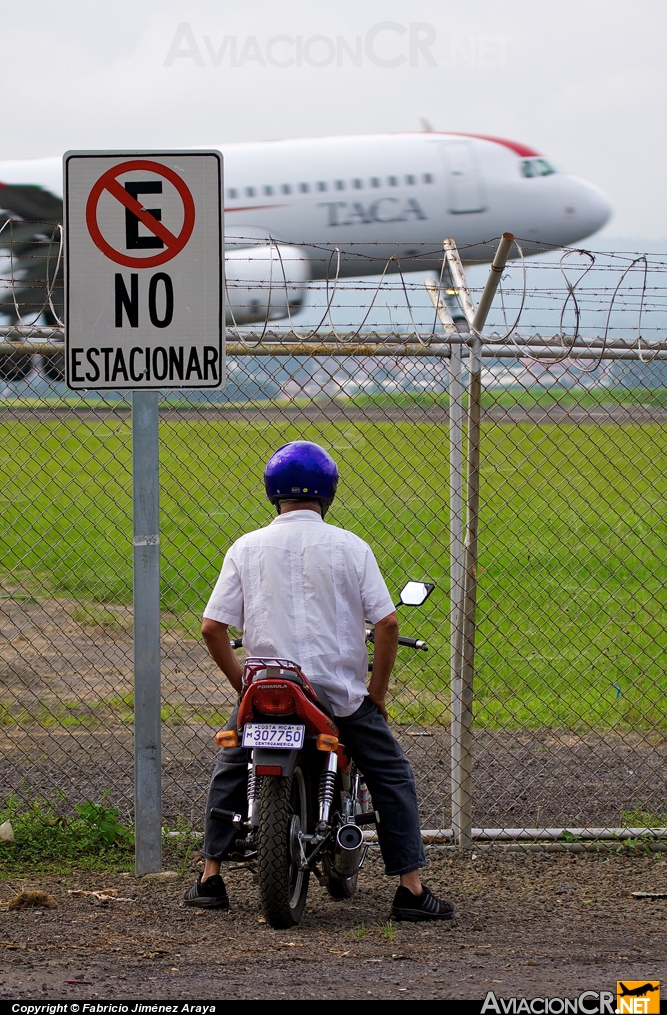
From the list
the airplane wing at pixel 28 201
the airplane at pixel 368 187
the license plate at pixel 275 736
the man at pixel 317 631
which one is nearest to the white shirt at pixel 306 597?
the man at pixel 317 631

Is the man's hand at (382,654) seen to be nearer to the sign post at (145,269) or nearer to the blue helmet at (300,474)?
the blue helmet at (300,474)

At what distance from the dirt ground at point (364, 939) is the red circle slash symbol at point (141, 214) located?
240 cm

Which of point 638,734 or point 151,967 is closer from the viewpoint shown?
point 151,967

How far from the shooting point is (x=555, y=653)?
26.0ft

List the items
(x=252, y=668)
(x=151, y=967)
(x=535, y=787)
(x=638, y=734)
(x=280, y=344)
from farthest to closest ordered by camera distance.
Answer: (x=638, y=734)
(x=535, y=787)
(x=280, y=344)
(x=252, y=668)
(x=151, y=967)

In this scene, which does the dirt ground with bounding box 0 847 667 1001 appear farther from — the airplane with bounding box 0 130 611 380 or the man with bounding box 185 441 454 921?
the airplane with bounding box 0 130 611 380

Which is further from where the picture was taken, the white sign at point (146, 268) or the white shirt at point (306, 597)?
the white sign at point (146, 268)

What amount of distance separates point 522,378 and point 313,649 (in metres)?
1.90

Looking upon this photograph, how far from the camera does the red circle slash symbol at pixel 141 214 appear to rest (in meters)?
3.94

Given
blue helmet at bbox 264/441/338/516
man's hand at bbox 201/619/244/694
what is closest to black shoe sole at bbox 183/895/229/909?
man's hand at bbox 201/619/244/694

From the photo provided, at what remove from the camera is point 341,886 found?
3889 mm

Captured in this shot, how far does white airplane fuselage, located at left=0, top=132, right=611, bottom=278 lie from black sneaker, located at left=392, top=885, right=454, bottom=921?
82.5 feet

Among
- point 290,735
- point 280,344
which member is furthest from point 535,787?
point 280,344

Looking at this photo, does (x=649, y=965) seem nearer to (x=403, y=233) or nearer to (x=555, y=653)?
(x=555, y=653)
